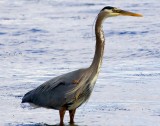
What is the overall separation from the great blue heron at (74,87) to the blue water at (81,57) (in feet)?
0.93

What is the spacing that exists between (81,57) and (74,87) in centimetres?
593

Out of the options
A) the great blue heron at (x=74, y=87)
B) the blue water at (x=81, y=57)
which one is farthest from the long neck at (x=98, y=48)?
the blue water at (x=81, y=57)

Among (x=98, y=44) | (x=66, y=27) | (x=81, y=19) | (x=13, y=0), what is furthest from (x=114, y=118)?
(x=13, y=0)

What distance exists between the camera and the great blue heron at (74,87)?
32.6ft

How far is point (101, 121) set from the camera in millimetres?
10086

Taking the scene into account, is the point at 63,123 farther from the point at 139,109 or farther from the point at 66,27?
the point at 66,27

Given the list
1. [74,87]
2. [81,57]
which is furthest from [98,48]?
[81,57]

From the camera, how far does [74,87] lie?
9.96 metres

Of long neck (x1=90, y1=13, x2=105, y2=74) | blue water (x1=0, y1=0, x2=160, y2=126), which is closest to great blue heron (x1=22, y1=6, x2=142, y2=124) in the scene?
long neck (x1=90, y1=13, x2=105, y2=74)

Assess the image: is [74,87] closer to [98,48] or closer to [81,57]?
Result: [98,48]

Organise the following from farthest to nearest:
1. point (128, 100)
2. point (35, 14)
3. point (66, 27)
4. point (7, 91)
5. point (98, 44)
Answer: point (35, 14)
point (66, 27)
point (7, 91)
point (128, 100)
point (98, 44)

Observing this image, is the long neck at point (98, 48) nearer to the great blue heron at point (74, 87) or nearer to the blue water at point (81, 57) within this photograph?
the great blue heron at point (74, 87)

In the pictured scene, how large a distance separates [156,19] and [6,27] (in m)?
4.37

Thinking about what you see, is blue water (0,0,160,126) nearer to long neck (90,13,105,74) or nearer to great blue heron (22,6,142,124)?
great blue heron (22,6,142,124)
